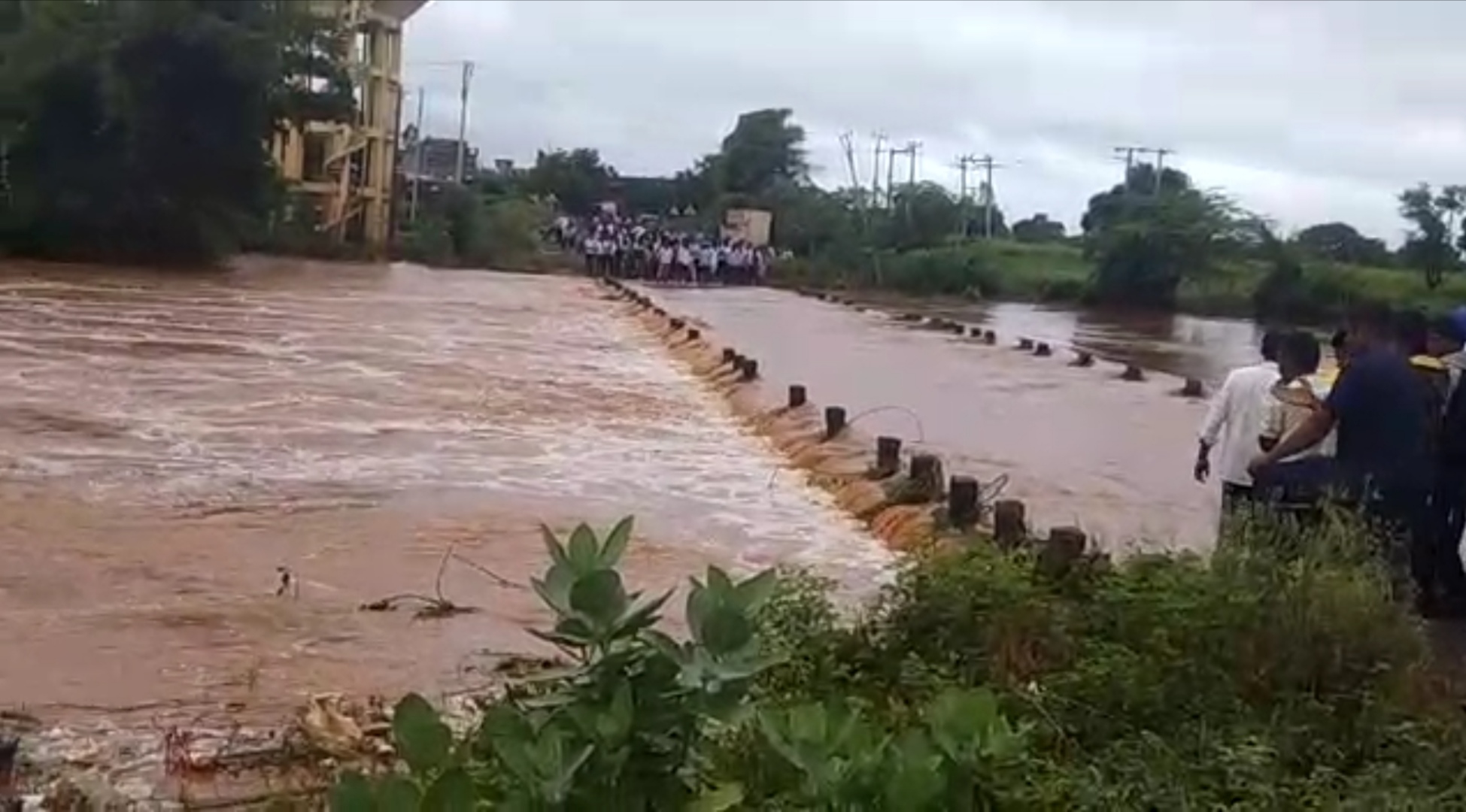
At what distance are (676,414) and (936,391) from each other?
4772 millimetres

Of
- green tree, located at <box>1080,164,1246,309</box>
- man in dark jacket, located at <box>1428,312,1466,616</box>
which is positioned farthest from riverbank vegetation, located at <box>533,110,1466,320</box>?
man in dark jacket, located at <box>1428,312,1466,616</box>

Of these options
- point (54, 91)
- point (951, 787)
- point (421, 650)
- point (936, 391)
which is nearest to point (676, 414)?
point (936, 391)

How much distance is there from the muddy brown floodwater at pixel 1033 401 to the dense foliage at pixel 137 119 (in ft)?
31.6

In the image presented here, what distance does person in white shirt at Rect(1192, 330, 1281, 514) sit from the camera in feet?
27.4

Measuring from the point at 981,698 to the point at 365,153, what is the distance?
54708 millimetres

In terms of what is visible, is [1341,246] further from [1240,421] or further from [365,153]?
[1240,421]

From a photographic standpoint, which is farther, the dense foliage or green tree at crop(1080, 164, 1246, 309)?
green tree at crop(1080, 164, 1246, 309)

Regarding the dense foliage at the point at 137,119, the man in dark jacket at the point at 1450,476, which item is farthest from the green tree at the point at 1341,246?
the man in dark jacket at the point at 1450,476

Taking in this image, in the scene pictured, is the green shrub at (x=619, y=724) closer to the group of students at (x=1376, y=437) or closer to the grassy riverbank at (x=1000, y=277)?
the group of students at (x=1376, y=437)

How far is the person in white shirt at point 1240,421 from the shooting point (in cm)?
836

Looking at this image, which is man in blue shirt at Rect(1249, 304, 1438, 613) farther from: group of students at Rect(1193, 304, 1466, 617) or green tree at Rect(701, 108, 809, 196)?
green tree at Rect(701, 108, 809, 196)

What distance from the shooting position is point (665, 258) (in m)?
53.1

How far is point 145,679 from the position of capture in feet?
24.3

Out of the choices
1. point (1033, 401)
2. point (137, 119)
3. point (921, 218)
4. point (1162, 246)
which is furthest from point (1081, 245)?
point (1033, 401)
